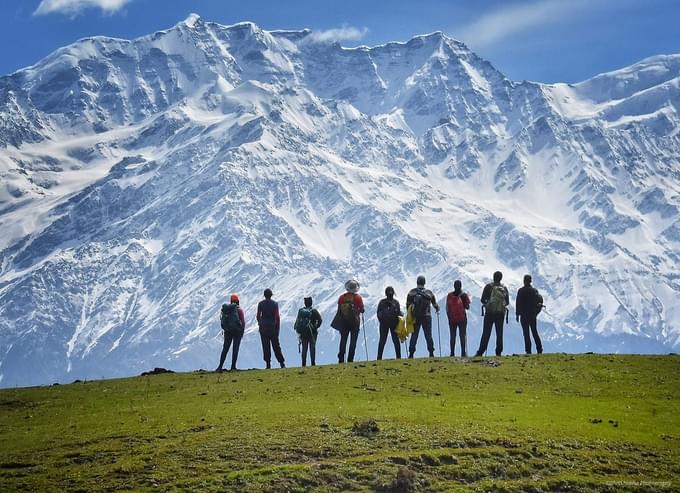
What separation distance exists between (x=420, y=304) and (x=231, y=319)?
319 inches

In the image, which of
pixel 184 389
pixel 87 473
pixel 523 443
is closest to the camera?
pixel 87 473

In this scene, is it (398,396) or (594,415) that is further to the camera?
(398,396)

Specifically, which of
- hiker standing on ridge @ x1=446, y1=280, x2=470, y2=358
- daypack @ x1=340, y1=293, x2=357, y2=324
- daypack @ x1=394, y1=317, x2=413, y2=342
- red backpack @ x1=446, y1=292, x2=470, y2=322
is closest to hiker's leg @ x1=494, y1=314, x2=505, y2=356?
hiker standing on ridge @ x1=446, y1=280, x2=470, y2=358

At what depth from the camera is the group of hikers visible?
4503 centimetres

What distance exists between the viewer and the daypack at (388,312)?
4681 cm

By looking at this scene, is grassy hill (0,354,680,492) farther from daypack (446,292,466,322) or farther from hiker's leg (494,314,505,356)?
daypack (446,292,466,322)

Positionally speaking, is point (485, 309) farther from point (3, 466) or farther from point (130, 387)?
point (3, 466)

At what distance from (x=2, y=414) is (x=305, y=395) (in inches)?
405

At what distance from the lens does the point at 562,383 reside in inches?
1489

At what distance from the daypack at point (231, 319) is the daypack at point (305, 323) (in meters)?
2.52

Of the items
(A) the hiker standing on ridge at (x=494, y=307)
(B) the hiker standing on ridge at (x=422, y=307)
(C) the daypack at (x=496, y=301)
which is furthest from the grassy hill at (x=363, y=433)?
(B) the hiker standing on ridge at (x=422, y=307)

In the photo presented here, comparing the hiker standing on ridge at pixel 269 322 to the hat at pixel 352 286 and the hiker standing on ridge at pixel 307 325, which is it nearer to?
the hiker standing on ridge at pixel 307 325

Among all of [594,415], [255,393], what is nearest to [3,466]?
[255,393]

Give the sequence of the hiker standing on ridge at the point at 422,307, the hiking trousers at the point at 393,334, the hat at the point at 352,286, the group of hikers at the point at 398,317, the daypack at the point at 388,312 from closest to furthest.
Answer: the group of hikers at the point at 398,317 → the hiker standing on ridge at the point at 422,307 → the hat at the point at 352,286 → the daypack at the point at 388,312 → the hiking trousers at the point at 393,334
